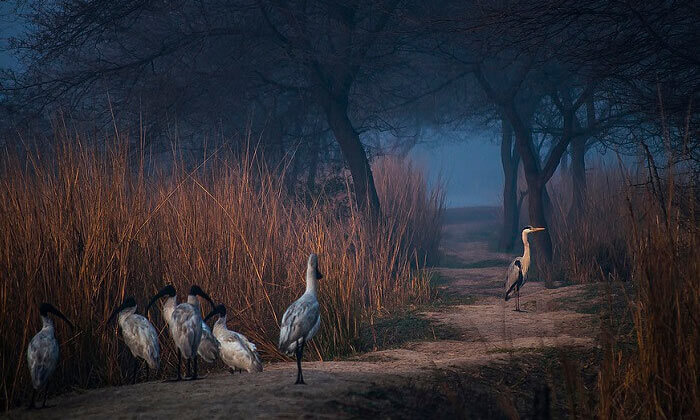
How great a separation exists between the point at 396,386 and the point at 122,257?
7.56 feet

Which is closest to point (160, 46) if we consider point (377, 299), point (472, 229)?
point (377, 299)

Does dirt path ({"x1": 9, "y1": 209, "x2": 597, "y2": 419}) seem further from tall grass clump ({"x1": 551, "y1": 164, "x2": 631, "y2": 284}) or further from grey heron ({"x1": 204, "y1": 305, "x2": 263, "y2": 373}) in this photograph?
tall grass clump ({"x1": 551, "y1": 164, "x2": 631, "y2": 284})

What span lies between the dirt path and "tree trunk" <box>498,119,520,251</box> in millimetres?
9980

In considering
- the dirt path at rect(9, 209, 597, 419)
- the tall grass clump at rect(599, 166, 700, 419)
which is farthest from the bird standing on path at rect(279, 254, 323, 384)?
the tall grass clump at rect(599, 166, 700, 419)

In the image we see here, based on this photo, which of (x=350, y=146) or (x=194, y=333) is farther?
(x=350, y=146)

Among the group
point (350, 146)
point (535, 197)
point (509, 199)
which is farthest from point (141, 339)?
point (509, 199)

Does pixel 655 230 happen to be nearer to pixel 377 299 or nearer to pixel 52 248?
pixel 52 248

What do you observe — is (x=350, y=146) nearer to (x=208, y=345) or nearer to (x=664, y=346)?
(x=208, y=345)

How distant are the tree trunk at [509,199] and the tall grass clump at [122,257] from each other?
10.8m

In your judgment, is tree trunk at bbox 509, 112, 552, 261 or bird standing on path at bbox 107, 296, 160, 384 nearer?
bird standing on path at bbox 107, 296, 160, 384

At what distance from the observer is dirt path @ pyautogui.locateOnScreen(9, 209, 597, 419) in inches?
145

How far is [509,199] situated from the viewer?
18.3 metres

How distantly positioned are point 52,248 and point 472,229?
21.7m

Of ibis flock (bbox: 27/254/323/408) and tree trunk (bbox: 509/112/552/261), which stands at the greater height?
tree trunk (bbox: 509/112/552/261)
